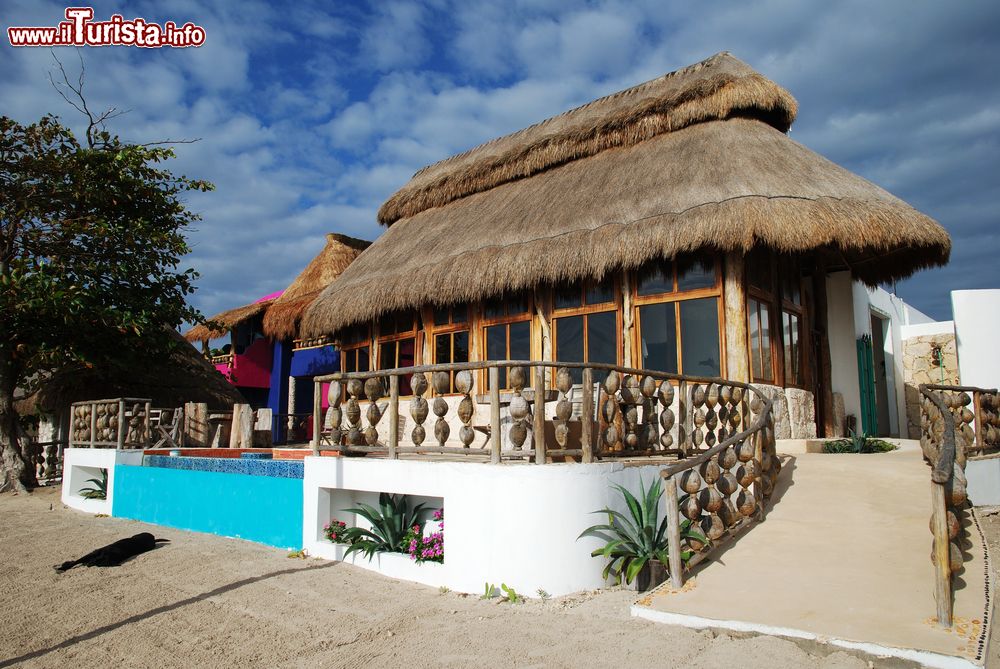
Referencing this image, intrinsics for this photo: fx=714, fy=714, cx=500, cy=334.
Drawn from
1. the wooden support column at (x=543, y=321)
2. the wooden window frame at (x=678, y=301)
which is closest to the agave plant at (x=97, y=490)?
the wooden support column at (x=543, y=321)

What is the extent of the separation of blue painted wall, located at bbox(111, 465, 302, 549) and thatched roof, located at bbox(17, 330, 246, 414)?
4.92 m

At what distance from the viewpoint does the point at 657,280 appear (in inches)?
425

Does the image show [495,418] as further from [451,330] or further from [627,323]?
[451,330]

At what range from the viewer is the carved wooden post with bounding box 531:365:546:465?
5.70m

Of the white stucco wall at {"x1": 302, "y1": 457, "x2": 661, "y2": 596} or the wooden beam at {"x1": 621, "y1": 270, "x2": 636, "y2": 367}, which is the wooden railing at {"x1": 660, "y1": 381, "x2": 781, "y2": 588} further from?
the wooden beam at {"x1": 621, "y1": 270, "x2": 636, "y2": 367}

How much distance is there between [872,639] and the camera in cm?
401

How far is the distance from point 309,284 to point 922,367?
16.5 meters

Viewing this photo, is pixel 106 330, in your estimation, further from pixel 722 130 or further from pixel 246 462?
pixel 722 130

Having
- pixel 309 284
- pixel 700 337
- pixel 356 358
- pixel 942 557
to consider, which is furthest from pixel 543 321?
pixel 309 284

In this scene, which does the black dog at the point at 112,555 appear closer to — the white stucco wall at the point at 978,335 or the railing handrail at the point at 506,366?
the railing handrail at the point at 506,366

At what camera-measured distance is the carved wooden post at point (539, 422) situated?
5.70 meters

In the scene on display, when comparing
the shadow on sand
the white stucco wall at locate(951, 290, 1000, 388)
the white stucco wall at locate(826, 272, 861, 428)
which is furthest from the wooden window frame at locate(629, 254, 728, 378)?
the white stucco wall at locate(951, 290, 1000, 388)

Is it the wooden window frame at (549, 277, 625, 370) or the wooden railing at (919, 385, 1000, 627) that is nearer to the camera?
the wooden railing at (919, 385, 1000, 627)

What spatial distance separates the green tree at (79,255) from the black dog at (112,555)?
6.32 meters
